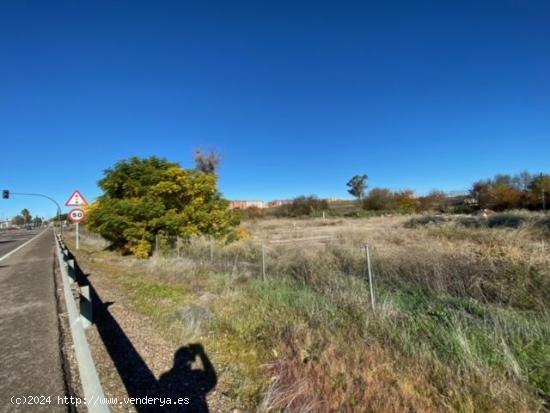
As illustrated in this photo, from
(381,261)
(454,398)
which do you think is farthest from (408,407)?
(381,261)

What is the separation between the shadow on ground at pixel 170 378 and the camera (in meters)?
3.71

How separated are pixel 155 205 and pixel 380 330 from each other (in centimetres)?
1405

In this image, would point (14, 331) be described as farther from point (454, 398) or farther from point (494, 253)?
point (494, 253)

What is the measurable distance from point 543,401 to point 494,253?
5.80 meters

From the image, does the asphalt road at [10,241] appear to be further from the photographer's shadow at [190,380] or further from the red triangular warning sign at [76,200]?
the photographer's shadow at [190,380]

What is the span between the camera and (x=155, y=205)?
17188mm

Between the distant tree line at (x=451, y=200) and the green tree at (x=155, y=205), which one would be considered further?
the distant tree line at (x=451, y=200)

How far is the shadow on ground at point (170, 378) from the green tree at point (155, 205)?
11.9 m

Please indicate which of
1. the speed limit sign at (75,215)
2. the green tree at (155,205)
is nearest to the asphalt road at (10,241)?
the speed limit sign at (75,215)

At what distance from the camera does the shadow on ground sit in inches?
146

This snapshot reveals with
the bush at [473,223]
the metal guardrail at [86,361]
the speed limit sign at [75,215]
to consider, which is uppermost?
the speed limit sign at [75,215]

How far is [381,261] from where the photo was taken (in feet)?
30.1

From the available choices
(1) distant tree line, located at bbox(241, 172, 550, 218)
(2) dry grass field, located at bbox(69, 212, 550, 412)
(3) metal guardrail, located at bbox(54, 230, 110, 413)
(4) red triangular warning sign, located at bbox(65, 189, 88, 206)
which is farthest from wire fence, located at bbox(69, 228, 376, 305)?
(1) distant tree line, located at bbox(241, 172, 550, 218)

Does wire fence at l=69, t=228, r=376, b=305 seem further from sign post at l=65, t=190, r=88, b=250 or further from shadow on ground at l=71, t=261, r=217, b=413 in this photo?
sign post at l=65, t=190, r=88, b=250
